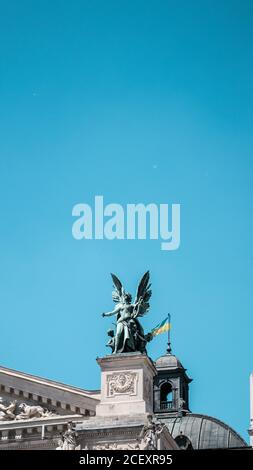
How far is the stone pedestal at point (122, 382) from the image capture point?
57.1 metres

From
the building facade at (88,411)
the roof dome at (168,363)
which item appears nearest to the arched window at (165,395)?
the roof dome at (168,363)

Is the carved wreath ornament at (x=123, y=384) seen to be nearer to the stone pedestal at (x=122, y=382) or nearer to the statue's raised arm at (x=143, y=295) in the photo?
the stone pedestal at (x=122, y=382)

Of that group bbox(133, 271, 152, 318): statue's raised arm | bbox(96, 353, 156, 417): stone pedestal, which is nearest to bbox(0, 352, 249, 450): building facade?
bbox(96, 353, 156, 417): stone pedestal

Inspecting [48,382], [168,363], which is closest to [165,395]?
[168,363]

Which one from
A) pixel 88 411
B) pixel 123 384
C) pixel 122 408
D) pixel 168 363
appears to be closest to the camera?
pixel 122 408

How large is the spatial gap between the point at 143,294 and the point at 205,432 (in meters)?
29.1

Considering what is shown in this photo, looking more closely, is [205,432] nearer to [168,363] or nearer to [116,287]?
[168,363]

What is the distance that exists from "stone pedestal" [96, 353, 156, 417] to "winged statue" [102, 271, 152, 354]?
23.3 inches

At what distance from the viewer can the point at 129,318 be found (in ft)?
190
